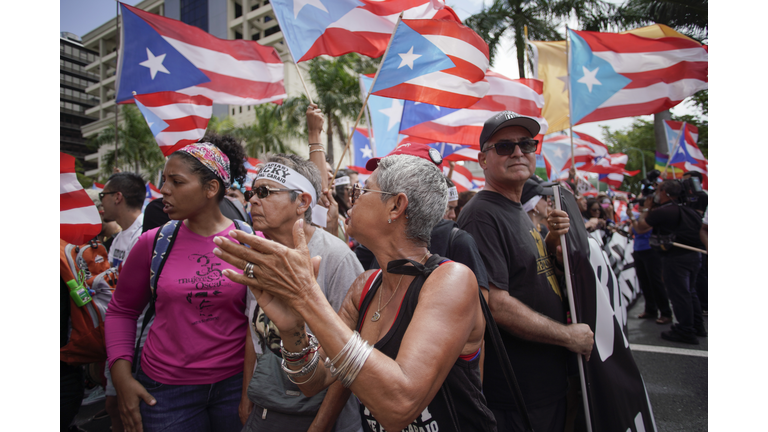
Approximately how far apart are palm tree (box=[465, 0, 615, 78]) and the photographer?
57.5 feet

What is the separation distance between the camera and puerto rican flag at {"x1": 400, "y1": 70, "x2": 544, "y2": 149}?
15.6 ft

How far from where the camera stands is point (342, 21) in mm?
3789

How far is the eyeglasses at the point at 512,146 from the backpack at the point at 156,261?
2.09 m

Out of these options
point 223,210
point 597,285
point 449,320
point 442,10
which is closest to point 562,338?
point 597,285

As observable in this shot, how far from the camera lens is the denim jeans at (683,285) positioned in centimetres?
570

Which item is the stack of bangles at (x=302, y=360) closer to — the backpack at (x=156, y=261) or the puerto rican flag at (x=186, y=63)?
the backpack at (x=156, y=261)

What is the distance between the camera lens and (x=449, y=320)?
136cm

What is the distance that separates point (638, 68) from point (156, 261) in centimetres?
554

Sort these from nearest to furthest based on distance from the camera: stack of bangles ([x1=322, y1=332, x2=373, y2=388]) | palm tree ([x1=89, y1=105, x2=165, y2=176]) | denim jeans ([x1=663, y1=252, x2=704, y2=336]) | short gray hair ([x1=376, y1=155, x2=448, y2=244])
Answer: stack of bangles ([x1=322, y1=332, x2=373, y2=388])
short gray hair ([x1=376, y1=155, x2=448, y2=244])
denim jeans ([x1=663, y1=252, x2=704, y2=336])
palm tree ([x1=89, y1=105, x2=165, y2=176])

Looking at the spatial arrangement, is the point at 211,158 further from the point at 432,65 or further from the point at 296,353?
the point at 432,65

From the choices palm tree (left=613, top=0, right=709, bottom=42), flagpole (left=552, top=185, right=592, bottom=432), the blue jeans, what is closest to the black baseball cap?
flagpole (left=552, top=185, right=592, bottom=432)

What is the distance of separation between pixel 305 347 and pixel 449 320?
540 mm

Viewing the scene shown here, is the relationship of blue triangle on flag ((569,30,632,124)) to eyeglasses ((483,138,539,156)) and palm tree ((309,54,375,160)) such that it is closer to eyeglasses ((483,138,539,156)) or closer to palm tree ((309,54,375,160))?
eyeglasses ((483,138,539,156))

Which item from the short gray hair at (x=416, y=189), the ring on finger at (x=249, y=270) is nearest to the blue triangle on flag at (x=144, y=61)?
the short gray hair at (x=416, y=189)
